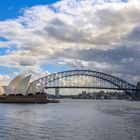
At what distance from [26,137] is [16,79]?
4334 inches

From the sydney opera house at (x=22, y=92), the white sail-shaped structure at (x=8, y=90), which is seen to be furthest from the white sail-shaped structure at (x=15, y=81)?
the white sail-shaped structure at (x=8, y=90)

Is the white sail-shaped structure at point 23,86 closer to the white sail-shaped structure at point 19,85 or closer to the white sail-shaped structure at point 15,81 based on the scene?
the white sail-shaped structure at point 19,85

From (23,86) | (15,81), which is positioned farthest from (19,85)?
(15,81)

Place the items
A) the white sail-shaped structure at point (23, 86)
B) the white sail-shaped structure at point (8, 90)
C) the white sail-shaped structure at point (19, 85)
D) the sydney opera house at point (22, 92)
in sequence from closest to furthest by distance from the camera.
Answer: the white sail-shaped structure at point (19, 85), the sydney opera house at point (22, 92), the white sail-shaped structure at point (23, 86), the white sail-shaped structure at point (8, 90)

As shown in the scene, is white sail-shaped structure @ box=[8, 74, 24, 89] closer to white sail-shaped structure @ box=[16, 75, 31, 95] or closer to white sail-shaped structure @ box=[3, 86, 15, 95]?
white sail-shaped structure @ box=[16, 75, 31, 95]

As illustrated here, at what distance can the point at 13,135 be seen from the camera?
116 ft

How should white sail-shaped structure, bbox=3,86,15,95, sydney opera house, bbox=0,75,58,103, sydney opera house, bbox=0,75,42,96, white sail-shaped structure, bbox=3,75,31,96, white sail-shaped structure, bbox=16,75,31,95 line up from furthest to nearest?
white sail-shaped structure, bbox=3,86,15,95
white sail-shaped structure, bbox=16,75,31,95
sydney opera house, bbox=0,75,58,103
sydney opera house, bbox=0,75,42,96
white sail-shaped structure, bbox=3,75,31,96

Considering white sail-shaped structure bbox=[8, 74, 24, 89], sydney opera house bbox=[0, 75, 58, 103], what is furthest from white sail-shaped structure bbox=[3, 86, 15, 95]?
white sail-shaped structure bbox=[8, 74, 24, 89]

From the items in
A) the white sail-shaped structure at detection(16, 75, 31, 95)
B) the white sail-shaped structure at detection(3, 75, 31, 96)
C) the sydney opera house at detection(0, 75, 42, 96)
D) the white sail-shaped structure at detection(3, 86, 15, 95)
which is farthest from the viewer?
the white sail-shaped structure at detection(3, 86, 15, 95)

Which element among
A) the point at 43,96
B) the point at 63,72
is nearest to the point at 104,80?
the point at 63,72

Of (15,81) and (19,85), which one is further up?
(15,81)

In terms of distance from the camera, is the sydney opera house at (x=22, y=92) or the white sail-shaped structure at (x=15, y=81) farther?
the sydney opera house at (x=22, y=92)

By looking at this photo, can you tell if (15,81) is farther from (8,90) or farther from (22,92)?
(8,90)

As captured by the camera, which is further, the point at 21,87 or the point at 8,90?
the point at 8,90
